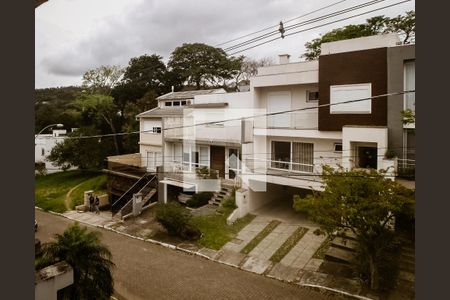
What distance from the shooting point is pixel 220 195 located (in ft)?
71.0

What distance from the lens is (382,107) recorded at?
1588cm

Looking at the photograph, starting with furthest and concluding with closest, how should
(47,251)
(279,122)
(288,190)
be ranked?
(288,190)
(279,122)
(47,251)

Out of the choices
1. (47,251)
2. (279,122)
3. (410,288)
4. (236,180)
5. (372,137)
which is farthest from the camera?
(236,180)

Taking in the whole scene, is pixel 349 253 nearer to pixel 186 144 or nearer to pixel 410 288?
pixel 410 288

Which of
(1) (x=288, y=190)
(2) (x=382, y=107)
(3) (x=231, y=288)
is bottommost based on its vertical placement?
(3) (x=231, y=288)

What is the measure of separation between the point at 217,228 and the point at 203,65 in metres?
29.8

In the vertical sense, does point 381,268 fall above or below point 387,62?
below

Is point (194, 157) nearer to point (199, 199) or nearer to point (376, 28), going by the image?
point (199, 199)

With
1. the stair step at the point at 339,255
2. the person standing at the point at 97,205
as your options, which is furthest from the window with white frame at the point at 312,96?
the person standing at the point at 97,205

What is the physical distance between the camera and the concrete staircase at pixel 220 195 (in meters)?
21.3

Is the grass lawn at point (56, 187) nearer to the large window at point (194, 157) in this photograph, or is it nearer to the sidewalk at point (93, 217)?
the sidewalk at point (93, 217)

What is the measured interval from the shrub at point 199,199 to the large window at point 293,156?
4682 mm

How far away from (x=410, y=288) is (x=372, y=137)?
6377 millimetres

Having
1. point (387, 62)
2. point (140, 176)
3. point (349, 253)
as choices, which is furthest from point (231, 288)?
point (140, 176)
